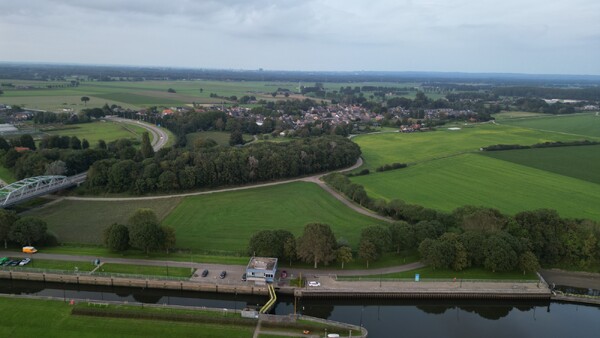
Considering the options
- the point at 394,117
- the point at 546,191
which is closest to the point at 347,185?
the point at 546,191

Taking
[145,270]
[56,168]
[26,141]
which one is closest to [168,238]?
[145,270]

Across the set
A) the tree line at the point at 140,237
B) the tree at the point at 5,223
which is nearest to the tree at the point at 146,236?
the tree line at the point at 140,237

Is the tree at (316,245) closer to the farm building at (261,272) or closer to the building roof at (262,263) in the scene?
the building roof at (262,263)

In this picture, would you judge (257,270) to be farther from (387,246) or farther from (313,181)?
(313,181)

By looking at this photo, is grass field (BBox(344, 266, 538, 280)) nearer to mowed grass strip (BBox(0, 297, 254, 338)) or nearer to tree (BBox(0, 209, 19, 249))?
mowed grass strip (BBox(0, 297, 254, 338))

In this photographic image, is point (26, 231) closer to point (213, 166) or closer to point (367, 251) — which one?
point (213, 166)

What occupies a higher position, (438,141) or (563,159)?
(438,141)
